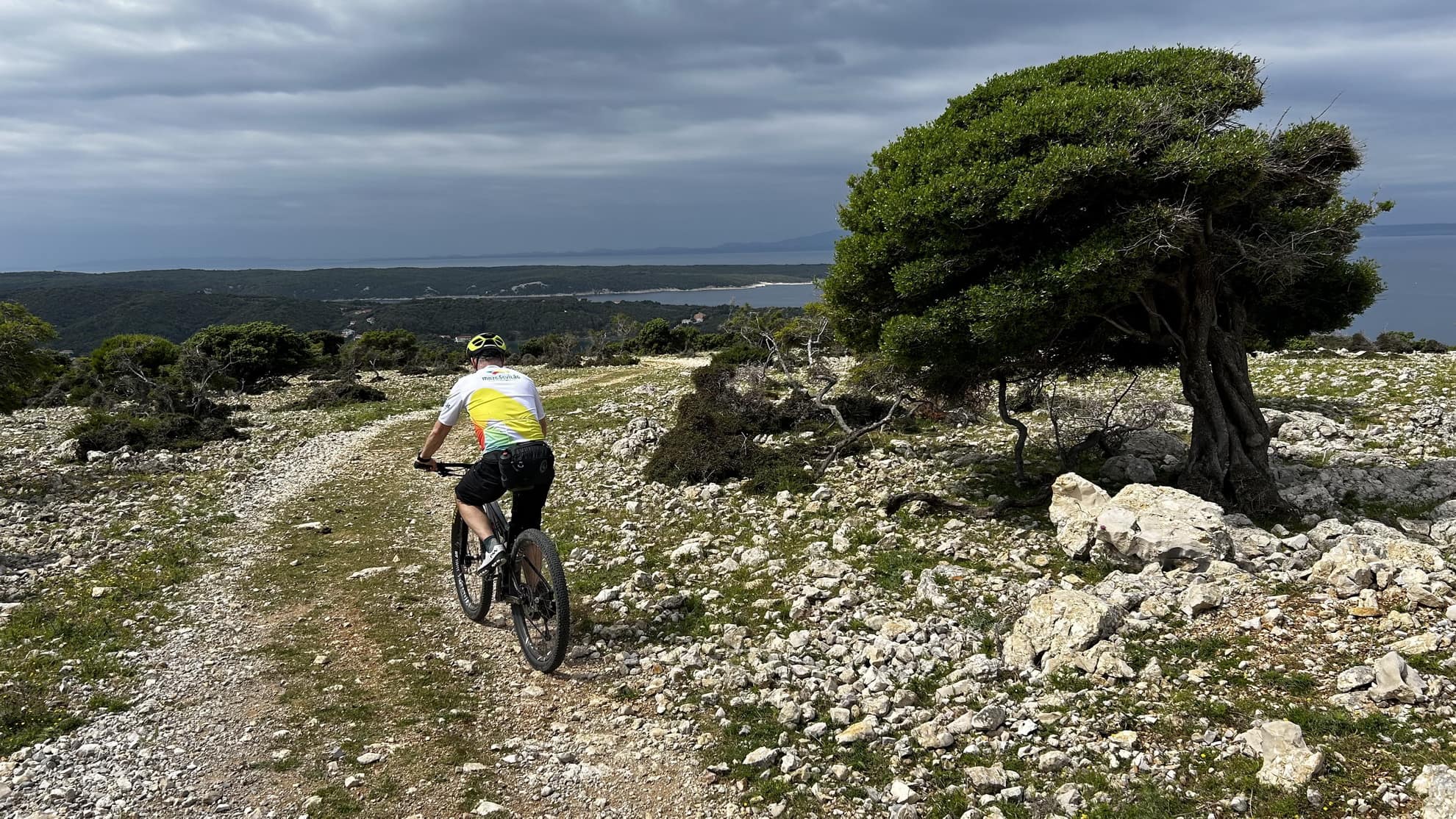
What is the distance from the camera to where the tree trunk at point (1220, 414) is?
946 centimetres

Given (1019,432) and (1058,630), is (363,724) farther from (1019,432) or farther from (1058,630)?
(1019,432)

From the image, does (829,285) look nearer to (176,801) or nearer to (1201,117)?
(1201,117)

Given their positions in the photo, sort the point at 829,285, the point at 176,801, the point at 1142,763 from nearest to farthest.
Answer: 1. the point at 1142,763
2. the point at 176,801
3. the point at 829,285

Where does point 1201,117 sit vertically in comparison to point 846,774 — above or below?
above

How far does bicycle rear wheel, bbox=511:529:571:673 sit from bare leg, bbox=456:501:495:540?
0.37 metres

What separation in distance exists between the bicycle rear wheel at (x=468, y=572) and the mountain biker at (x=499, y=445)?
34.6 inches

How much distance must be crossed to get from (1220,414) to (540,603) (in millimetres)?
8969

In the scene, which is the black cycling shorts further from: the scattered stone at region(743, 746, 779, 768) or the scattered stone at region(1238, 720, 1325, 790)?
Result: the scattered stone at region(1238, 720, 1325, 790)

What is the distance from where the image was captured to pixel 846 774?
16.5 feet

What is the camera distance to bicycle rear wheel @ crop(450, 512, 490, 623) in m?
7.88

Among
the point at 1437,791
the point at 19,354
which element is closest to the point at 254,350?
the point at 19,354

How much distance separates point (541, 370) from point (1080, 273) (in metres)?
38.3

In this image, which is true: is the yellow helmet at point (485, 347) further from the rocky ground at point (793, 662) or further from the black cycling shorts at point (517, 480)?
the rocky ground at point (793, 662)

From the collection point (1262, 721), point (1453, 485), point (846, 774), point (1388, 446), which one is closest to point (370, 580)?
point (846, 774)
